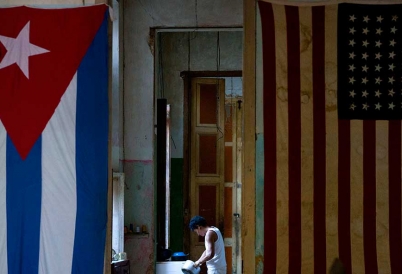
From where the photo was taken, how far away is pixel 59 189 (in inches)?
190

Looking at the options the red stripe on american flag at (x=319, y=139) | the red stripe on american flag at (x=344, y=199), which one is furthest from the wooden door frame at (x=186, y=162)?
the red stripe on american flag at (x=344, y=199)

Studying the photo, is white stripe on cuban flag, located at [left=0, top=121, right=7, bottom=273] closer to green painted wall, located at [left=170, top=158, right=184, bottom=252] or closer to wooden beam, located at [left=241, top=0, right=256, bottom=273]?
wooden beam, located at [left=241, top=0, right=256, bottom=273]

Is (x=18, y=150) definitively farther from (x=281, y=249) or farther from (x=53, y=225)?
(x=281, y=249)

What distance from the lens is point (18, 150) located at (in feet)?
15.9

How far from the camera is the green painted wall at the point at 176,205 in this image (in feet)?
35.2

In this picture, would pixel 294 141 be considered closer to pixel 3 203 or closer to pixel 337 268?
pixel 337 268

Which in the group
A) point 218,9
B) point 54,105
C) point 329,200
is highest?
point 218,9

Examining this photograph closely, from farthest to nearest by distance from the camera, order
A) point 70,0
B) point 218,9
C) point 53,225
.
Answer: point 218,9 → point 70,0 → point 53,225

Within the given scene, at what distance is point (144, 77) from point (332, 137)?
12.9 ft

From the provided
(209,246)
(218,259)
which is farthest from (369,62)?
(218,259)

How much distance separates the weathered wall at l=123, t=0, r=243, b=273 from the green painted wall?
229 centimetres

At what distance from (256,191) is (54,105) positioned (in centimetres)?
176

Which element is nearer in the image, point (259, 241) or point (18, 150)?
point (18, 150)

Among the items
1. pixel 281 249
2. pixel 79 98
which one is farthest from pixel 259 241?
pixel 79 98
